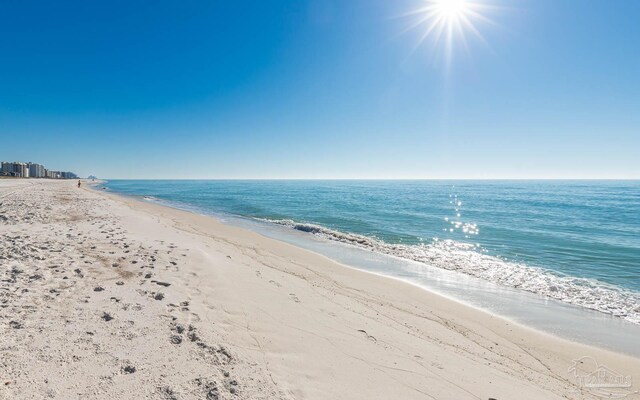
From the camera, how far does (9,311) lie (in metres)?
4.98

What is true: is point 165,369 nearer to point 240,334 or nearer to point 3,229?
point 240,334

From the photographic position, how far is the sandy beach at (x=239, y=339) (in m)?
3.78

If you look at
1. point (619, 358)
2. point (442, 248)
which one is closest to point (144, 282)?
point (619, 358)

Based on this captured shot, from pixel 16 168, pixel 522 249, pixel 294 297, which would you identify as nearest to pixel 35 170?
pixel 16 168

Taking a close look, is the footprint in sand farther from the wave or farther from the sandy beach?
the wave

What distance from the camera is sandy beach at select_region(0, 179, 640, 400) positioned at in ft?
12.4

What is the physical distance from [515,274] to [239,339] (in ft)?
41.6

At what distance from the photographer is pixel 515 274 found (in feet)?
40.8

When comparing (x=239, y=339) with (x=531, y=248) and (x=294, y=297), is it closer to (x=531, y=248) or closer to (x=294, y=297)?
(x=294, y=297)

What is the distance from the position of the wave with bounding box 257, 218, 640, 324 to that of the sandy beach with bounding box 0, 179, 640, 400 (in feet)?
12.4

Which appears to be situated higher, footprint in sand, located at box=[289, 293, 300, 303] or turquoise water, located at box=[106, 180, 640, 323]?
footprint in sand, located at box=[289, 293, 300, 303]

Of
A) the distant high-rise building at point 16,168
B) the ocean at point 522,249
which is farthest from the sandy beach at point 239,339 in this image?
the distant high-rise building at point 16,168

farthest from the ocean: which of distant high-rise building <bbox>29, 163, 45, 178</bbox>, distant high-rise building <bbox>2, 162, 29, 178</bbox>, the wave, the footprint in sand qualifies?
distant high-rise building <bbox>29, 163, 45, 178</bbox>

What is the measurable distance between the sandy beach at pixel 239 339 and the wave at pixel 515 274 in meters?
3.79
